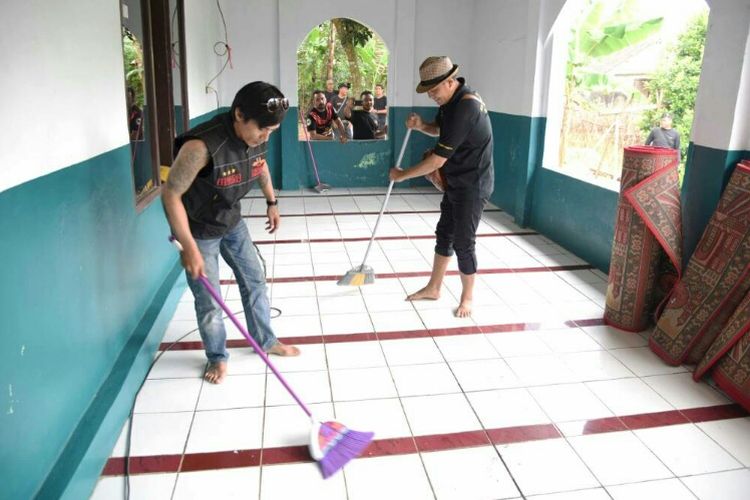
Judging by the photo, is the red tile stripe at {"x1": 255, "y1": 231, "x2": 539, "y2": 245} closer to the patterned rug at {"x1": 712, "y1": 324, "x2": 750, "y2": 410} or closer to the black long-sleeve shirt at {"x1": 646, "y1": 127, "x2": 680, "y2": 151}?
the black long-sleeve shirt at {"x1": 646, "y1": 127, "x2": 680, "y2": 151}

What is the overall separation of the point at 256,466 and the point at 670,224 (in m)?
2.44

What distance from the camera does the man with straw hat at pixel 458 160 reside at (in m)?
3.06

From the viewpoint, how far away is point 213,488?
2025 millimetres

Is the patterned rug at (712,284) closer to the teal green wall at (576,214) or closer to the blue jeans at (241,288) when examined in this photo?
the teal green wall at (576,214)

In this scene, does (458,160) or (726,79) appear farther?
(458,160)

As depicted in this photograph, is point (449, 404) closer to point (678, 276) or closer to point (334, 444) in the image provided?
point (334, 444)

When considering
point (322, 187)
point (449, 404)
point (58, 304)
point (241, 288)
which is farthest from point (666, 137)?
point (58, 304)

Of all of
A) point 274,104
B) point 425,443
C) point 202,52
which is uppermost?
point 202,52


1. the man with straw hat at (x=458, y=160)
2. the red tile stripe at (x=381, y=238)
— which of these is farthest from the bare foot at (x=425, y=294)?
the red tile stripe at (x=381, y=238)

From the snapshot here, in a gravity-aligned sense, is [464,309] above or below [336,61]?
below

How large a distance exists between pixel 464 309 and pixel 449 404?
102cm

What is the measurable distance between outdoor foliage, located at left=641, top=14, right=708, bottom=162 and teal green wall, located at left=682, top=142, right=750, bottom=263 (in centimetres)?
256

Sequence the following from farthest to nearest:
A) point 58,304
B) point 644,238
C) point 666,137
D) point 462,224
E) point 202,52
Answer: point 202,52, point 666,137, point 462,224, point 644,238, point 58,304

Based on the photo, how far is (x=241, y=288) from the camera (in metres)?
2.79
